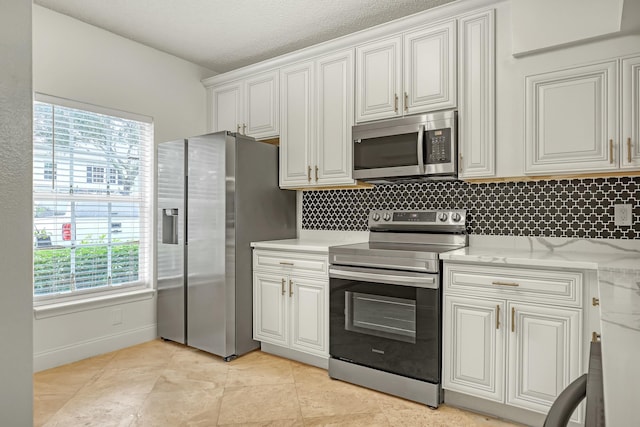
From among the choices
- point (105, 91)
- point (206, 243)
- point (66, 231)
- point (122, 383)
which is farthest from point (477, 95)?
point (66, 231)

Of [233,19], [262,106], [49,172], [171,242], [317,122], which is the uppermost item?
[233,19]

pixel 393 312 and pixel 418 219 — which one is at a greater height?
pixel 418 219

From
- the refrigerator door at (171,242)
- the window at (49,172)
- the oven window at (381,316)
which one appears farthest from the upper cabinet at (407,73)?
the window at (49,172)

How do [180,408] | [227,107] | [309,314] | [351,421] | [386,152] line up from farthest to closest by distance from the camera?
[227,107] → [309,314] → [386,152] → [180,408] → [351,421]

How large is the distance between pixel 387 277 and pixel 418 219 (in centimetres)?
70

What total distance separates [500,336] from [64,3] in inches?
144

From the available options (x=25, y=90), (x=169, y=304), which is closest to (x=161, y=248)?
(x=169, y=304)

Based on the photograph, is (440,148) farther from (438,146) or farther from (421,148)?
(421,148)

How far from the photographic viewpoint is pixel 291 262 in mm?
3098

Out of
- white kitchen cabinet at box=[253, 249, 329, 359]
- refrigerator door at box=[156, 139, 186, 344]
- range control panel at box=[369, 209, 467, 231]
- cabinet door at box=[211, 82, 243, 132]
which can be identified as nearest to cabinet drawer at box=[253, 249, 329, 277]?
white kitchen cabinet at box=[253, 249, 329, 359]

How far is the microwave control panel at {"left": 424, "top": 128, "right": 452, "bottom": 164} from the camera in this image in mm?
2631

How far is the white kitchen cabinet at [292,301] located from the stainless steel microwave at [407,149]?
0.77m

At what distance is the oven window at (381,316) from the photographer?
8.04 feet

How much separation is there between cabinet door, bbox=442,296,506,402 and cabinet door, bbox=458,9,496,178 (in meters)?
0.85
